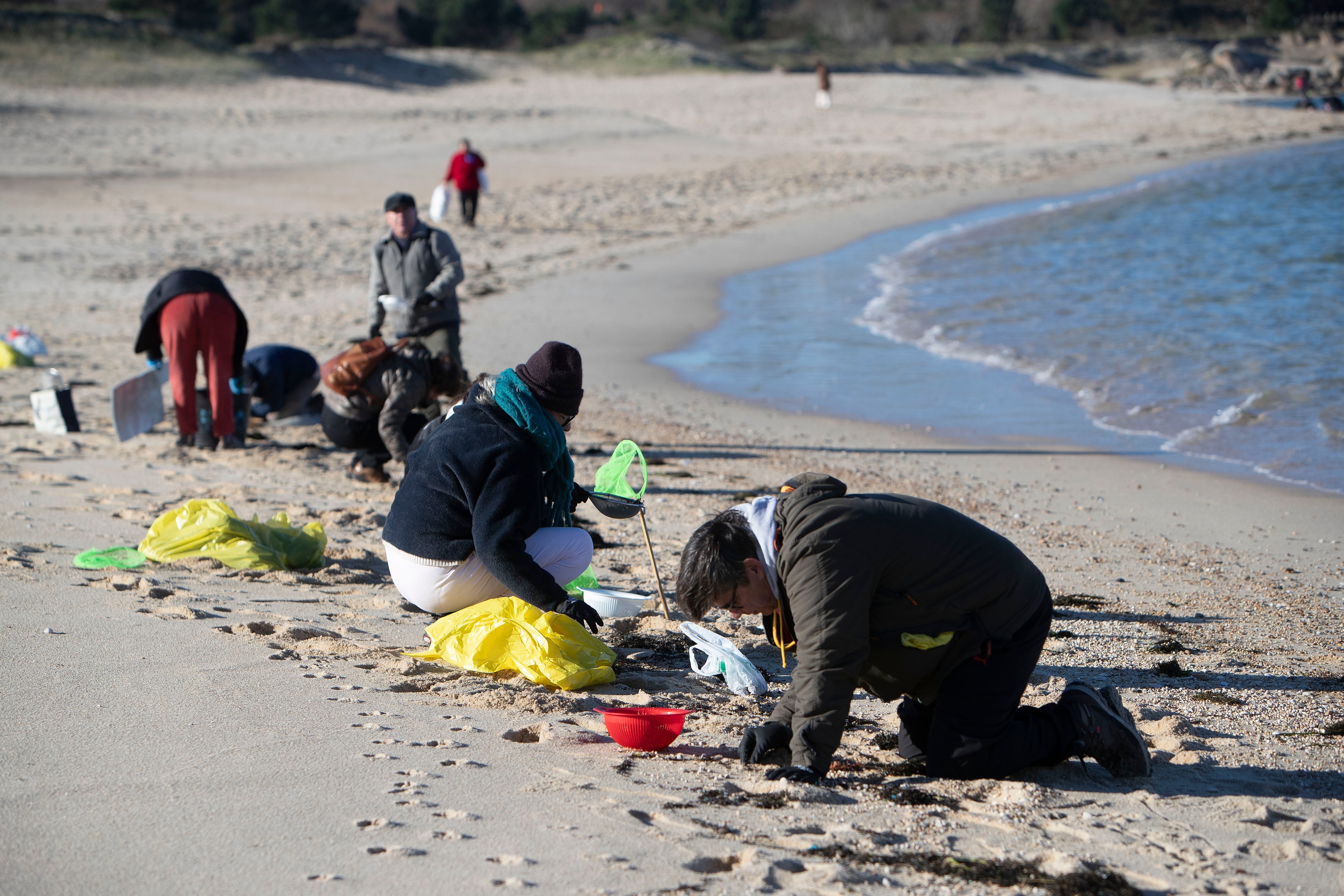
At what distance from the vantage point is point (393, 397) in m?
6.47

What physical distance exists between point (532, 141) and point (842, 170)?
23.6 ft

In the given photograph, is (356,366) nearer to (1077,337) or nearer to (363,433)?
(363,433)

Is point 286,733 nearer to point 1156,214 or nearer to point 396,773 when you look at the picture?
point 396,773

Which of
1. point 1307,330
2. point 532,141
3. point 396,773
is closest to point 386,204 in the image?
point 396,773

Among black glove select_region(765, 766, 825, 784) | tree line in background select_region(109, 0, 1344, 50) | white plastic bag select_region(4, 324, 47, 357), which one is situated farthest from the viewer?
tree line in background select_region(109, 0, 1344, 50)

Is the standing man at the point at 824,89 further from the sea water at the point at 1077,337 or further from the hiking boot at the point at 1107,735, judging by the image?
the hiking boot at the point at 1107,735

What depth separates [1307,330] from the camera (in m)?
10.9

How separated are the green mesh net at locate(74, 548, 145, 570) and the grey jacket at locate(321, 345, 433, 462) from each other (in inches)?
68.9

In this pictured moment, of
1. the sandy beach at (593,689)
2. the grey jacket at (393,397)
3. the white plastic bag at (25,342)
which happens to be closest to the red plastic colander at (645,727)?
the sandy beach at (593,689)

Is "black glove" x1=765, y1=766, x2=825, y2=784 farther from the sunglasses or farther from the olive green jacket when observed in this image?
the sunglasses

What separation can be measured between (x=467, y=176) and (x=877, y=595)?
14.9 meters

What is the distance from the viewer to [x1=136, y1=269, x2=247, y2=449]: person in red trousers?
709 centimetres

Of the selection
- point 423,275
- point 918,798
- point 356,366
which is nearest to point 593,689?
point 918,798

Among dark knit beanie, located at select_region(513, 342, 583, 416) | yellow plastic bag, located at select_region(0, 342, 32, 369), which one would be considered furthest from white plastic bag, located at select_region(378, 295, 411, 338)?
yellow plastic bag, located at select_region(0, 342, 32, 369)
